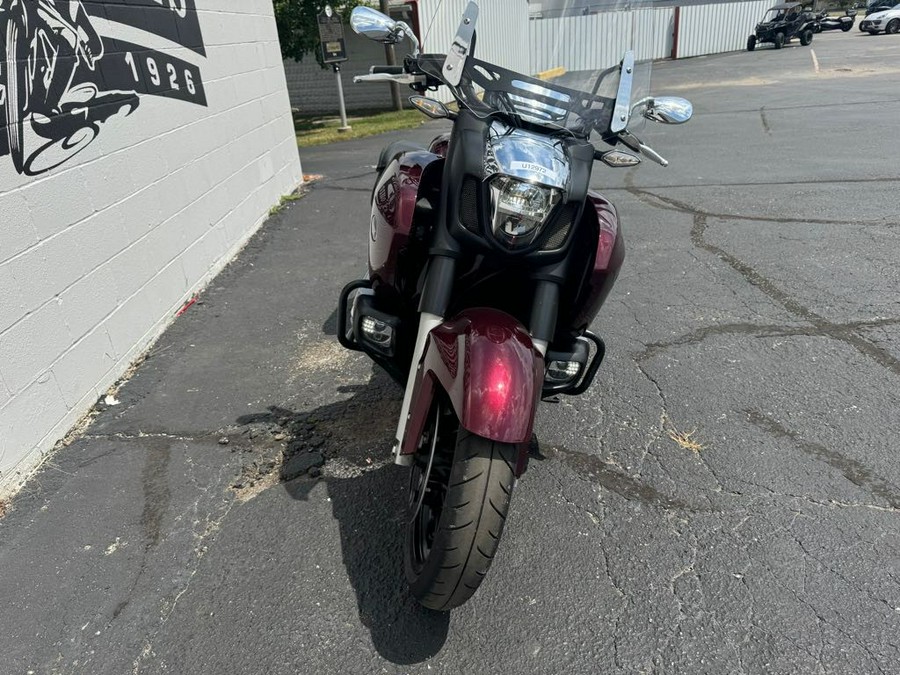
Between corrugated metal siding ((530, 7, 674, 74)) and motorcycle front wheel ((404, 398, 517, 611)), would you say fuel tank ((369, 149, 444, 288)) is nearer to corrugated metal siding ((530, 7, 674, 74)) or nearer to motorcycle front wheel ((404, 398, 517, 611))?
corrugated metal siding ((530, 7, 674, 74))

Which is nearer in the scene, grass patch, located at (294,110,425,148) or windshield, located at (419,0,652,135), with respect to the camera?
windshield, located at (419,0,652,135)

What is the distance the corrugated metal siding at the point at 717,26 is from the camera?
90.4 ft

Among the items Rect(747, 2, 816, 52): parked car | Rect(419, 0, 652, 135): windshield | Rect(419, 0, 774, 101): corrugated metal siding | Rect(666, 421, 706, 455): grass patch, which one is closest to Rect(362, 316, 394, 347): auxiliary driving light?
Rect(419, 0, 652, 135): windshield

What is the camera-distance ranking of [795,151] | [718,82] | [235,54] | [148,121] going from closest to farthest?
[148,121] → [235,54] → [795,151] → [718,82]

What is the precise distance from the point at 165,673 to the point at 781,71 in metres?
22.8

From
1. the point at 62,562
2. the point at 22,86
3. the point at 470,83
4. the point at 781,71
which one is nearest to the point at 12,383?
the point at 62,562

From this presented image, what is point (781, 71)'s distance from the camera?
62.6 ft

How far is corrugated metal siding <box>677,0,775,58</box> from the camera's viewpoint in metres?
27.6

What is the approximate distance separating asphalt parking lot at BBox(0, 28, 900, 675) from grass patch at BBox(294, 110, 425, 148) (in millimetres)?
A: 8003

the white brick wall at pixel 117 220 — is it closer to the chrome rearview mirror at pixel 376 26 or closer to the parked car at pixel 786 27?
the chrome rearview mirror at pixel 376 26

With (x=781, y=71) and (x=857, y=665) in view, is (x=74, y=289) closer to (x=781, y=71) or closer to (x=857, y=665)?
(x=857, y=665)

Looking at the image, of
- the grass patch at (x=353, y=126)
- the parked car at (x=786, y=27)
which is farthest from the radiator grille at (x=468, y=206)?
the parked car at (x=786, y=27)

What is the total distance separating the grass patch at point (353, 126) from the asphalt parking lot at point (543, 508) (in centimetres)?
800

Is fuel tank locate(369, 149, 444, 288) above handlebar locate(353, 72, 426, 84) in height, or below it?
below
